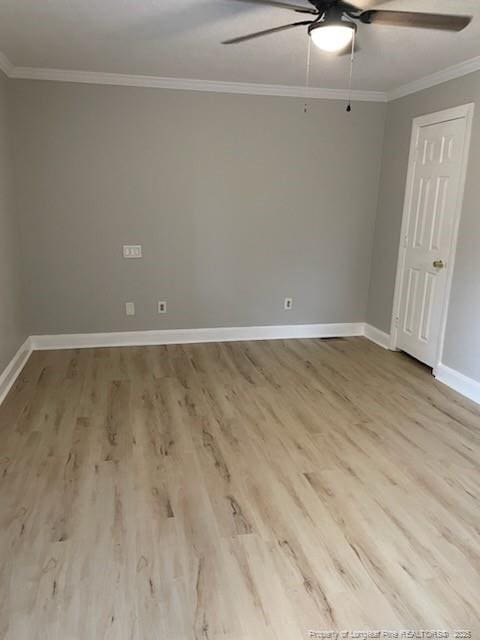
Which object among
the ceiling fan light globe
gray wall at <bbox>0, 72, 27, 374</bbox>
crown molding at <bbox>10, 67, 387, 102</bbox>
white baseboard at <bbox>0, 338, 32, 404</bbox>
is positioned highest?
crown molding at <bbox>10, 67, 387, 102</bbox>

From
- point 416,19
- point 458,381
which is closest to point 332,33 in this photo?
point 416,19

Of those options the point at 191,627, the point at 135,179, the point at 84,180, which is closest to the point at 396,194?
the point at 135,179

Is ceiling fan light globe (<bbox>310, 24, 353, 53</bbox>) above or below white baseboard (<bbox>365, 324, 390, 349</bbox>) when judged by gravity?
above

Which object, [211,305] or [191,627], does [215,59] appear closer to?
[211,305]

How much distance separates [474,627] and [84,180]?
4.19m

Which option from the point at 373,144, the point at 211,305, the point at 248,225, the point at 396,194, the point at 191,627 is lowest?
the point at 191,627

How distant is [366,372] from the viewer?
13.6 ft

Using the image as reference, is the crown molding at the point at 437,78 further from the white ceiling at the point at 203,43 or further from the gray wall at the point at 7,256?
the gray wall at the point at 7,256

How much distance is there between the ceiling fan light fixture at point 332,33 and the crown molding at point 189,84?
2.19 metres

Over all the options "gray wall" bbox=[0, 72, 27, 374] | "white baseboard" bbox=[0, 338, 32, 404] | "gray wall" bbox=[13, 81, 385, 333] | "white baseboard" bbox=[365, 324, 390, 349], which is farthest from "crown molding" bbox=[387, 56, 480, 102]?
"white baseboard" bbox=[0, 338, 32, 404]

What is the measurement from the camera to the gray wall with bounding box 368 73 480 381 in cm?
354

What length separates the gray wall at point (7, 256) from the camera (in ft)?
11.9

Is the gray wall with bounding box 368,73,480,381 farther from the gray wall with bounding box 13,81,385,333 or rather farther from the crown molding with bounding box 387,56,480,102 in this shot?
the gray wall with bounding box 13,81,385,333

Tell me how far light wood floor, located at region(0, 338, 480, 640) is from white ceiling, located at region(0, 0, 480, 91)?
248cm
